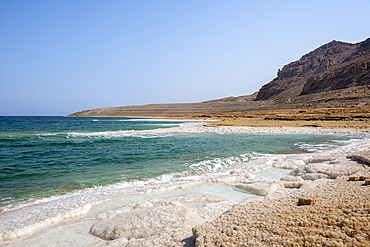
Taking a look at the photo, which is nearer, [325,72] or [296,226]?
[296,226]

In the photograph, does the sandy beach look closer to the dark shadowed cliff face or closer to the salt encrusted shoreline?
the salt encrusted shoreline

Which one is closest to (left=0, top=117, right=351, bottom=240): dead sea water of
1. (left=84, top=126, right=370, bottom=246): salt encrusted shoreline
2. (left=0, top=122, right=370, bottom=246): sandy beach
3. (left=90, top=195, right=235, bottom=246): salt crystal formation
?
(left=0, top=122, right=370, bottom=246): sandy beach

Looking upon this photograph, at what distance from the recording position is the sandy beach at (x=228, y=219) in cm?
205

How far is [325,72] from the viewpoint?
7231 centimetres

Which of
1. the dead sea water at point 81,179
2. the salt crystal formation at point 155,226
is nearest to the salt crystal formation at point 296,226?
the salt crystal formation at point 155,226

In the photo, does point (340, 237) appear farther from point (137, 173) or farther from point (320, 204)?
point (137, 173)

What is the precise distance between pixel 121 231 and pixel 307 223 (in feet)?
7.62

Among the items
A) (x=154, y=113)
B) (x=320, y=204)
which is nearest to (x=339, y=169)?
(x=320, y=204)

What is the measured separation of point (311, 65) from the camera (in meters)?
108

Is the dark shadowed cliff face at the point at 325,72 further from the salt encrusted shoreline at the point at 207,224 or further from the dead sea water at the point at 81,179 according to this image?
the salt encrusted shoreline at the point at 207,224

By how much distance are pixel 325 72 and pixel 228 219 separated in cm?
8424

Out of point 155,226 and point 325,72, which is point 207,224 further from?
point 325,72

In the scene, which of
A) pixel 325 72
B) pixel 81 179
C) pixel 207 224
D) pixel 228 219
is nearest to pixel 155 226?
pixel 207 224

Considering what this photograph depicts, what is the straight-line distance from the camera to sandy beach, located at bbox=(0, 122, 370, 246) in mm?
2051
